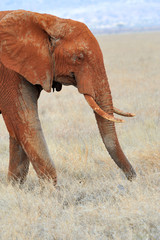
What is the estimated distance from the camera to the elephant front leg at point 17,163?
17.5 ft

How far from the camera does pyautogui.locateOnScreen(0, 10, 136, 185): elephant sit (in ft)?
15.0

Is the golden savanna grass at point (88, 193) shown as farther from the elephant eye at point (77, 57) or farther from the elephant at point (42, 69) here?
the elephant eye at point (77, 57)

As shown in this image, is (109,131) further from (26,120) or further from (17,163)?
(17,163)

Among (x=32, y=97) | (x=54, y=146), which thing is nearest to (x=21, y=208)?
(x=32, y=97)

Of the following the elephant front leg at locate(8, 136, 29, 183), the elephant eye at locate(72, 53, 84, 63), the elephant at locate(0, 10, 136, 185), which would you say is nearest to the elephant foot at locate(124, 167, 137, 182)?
the elephant at locate(0, 10, 136, 185)

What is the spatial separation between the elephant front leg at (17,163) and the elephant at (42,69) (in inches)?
18.9

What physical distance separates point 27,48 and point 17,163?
1528 mm

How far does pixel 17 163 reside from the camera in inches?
213

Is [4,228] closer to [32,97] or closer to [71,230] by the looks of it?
[71,230]

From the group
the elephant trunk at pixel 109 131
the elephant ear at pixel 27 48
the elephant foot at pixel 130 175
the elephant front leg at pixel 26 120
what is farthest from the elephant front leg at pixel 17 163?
the elephant foot at pixel 130 175

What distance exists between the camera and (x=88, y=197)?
4906 mm

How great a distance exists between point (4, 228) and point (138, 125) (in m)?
4.73

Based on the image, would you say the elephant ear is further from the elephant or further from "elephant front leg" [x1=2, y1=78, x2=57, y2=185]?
"elephant front leg" [x1=2, y1=78, x2=57, y2=185]

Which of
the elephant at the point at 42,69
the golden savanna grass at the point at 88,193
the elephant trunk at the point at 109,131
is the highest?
the elephant at the point at 42,69
